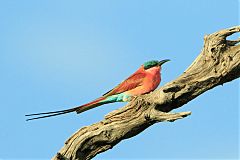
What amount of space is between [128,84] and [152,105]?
701 mm

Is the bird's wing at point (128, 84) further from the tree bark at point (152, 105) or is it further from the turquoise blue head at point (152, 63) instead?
the tree bark at point (152, 105)

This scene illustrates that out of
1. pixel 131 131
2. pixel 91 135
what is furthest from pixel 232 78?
Answer: pixel 91 135

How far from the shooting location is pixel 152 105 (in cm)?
620

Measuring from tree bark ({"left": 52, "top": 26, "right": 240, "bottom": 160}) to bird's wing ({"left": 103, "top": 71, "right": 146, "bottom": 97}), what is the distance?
0.44 m

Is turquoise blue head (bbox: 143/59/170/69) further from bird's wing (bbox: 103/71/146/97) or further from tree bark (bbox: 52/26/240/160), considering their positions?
tree bark (bbox: 52/26/240/160)

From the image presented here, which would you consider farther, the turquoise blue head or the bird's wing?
the turquoise blue head

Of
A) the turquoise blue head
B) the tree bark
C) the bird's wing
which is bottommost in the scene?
the tree bark

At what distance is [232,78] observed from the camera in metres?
6.65

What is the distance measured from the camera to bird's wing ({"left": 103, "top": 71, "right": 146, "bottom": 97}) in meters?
6.80

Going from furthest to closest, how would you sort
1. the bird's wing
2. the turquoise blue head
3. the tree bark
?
the turquoise blue head
the bird's wing
the tree bark

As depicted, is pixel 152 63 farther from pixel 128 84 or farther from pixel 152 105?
pixel 152 105

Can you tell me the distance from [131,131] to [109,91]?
73 centimetres

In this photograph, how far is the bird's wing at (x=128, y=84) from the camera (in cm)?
680

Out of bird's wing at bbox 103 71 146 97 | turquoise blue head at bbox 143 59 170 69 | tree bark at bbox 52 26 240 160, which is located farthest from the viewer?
turquoise blue head at bbox 143 59 170 69
